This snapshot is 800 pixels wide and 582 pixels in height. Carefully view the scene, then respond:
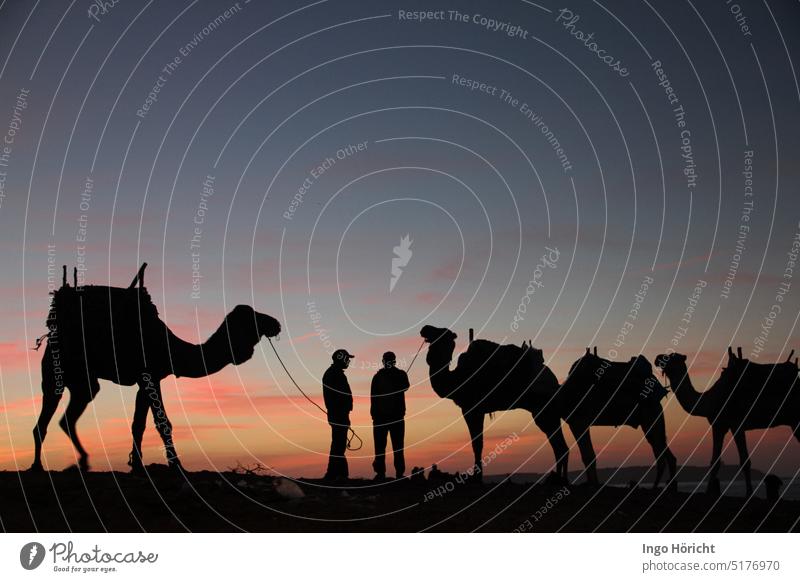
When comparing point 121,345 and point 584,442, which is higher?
point 121,345

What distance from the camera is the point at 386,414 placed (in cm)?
2184

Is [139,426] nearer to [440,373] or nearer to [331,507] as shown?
[331,507]

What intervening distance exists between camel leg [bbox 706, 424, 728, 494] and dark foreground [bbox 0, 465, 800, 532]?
0.35 meters

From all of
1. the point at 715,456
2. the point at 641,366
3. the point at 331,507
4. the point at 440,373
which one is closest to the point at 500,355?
the point at 440,373

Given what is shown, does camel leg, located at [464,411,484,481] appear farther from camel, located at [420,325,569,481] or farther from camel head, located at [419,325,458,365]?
camel head, located at [419,325,458,365]

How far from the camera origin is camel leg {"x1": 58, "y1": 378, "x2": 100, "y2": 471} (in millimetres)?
20375

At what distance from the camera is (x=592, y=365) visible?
23.0m

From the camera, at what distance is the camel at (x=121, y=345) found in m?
20.9

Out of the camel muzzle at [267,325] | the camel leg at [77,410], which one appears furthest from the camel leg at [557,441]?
the camel leg at [77,410]

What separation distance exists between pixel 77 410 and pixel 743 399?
522 inches

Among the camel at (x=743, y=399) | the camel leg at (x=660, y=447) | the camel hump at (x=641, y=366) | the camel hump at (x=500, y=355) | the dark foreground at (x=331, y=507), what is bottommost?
the dark foreground at (x=331, y=507)

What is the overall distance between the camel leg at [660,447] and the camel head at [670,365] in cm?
104

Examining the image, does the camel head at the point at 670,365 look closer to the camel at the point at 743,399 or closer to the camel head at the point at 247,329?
the camel at the point at 743,399

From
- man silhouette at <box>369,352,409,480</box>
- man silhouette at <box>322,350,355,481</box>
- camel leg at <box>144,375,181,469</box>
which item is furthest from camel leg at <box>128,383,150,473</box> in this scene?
man silhouette at <box>369,352,409,480</box>
